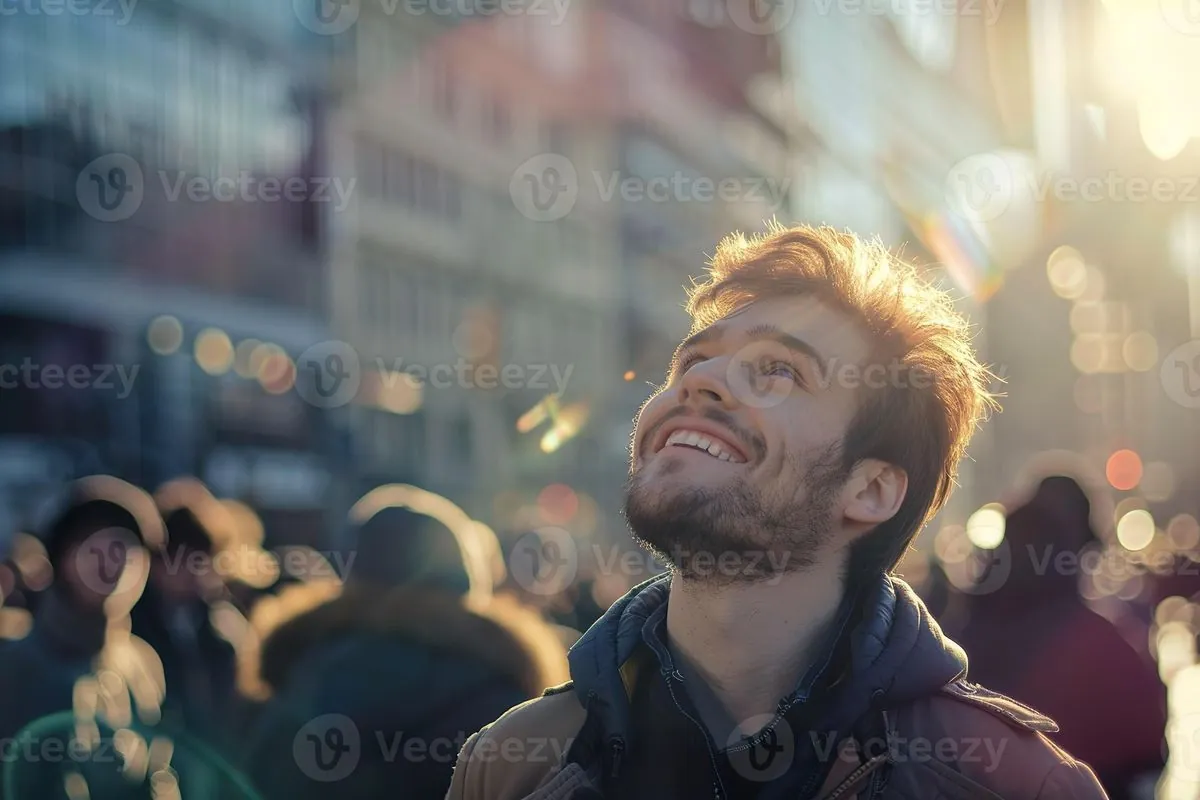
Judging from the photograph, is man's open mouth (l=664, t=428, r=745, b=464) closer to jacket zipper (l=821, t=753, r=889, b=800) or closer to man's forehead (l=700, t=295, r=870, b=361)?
man's forehead (l=700, t=295, r=870, b=361)

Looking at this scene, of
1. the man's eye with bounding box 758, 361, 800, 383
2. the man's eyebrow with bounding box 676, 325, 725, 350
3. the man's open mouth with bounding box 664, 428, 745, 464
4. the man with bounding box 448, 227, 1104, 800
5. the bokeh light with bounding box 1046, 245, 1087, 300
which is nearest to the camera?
the man with bounding box 448, 227, 1104, 800

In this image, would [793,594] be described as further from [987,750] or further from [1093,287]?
[1093,287]

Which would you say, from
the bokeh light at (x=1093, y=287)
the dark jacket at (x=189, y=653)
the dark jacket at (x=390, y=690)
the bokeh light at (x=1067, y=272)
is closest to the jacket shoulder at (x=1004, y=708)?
the dark jacket at (x=390, y=690)

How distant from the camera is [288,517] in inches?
1062

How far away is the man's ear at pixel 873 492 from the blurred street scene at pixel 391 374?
2.76ft

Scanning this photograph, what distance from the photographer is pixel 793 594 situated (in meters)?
2.89

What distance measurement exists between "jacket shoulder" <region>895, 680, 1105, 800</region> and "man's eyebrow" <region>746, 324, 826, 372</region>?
79 centimetres

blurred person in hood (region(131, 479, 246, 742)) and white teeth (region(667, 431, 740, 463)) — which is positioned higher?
white teeth (region(667, 431, 740, 463))

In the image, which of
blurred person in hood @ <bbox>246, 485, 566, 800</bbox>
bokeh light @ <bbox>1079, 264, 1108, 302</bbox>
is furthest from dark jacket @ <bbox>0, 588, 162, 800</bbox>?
bokeh light @ <bbox>1079, 264, 1108, 302</bbox>

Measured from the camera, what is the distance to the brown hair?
119 inches

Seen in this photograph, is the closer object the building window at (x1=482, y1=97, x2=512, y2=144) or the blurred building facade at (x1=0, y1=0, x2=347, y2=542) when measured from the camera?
the blurred building facade at (x1=0, y1=0, x2=347, y2=542)

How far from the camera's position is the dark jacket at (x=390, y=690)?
3602 millimetres

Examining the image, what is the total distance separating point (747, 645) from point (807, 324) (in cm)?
77

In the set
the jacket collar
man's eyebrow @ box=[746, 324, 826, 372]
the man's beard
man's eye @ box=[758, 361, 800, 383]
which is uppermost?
man's eyebrow @ box=[746, 324, 826, 372]
